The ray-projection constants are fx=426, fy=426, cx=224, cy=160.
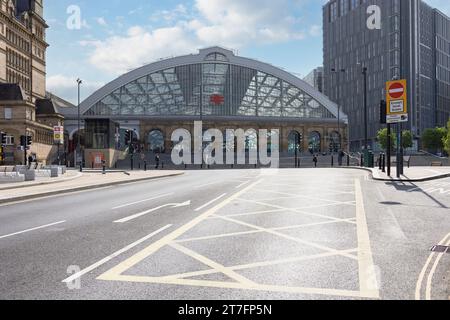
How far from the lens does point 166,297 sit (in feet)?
15.1

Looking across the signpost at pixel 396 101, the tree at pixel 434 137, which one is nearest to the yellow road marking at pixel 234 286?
the signpost at pixel 396 101

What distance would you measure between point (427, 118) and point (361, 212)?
13455 centimetres

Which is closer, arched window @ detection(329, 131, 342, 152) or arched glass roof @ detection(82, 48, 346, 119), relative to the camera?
arched glass roof @ detection(82, 48, 346, 119)

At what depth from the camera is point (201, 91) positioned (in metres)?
86.1

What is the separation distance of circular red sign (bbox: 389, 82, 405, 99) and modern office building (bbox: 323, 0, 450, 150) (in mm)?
98706

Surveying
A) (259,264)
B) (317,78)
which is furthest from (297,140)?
(259,264)

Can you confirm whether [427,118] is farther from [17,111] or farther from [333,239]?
[333,239]

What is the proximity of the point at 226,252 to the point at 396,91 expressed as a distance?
72.4 feet

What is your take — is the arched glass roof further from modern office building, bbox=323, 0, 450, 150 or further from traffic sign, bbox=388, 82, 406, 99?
traffic sign, bbox=388, 82, 406, 99

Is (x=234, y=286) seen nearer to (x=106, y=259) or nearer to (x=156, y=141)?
(x=106, y=259)

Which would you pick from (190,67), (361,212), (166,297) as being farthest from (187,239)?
(190,67)

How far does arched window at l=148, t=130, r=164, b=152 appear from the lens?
8581cm

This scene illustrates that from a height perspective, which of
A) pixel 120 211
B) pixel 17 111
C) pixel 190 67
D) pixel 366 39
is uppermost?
pixel 366 39

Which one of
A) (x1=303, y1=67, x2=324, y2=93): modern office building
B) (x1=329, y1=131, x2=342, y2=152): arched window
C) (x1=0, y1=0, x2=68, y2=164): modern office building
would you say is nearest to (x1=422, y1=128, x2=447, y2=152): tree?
(x1=329, y1=131, x2=342, y2=152): arched window
